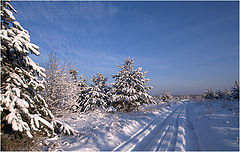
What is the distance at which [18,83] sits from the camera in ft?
12.8

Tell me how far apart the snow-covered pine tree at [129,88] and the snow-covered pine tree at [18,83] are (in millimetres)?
11071

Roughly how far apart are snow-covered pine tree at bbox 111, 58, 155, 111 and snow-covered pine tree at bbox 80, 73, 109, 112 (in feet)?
11.6

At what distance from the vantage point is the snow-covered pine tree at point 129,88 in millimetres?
15695

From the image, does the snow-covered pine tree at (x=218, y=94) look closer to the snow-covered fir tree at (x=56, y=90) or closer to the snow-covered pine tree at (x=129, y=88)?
the snow-covered pine tree at (x=129, y=88)

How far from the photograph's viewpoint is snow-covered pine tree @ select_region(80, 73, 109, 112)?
1926 cm

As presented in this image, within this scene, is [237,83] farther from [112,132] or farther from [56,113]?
[56,113]

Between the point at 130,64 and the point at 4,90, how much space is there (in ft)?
48.2

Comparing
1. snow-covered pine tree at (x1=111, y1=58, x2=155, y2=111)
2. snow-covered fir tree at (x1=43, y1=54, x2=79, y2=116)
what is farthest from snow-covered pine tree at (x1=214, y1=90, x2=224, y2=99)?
snow-covered fir tree at (x1=43, y1=54, x2=79, y2=116)

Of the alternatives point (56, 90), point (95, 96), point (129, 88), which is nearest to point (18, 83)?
point (56, 90)

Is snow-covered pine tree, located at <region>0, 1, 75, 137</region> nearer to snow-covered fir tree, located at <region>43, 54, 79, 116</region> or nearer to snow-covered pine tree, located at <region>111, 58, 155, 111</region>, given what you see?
snow-covered fir tree, located at <region>43, 54, 79, 116</region>

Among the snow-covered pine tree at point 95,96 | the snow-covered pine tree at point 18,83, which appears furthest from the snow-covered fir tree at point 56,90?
the snow-covered pine tree at point 95,96

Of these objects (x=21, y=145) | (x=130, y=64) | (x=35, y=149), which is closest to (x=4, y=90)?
(x=21, y=145)

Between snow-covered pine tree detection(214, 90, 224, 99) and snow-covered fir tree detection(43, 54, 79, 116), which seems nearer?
snow-covered fir tree detection(43, 54, 79, 116)

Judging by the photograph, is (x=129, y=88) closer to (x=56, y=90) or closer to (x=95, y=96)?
(x=95, y=96)
